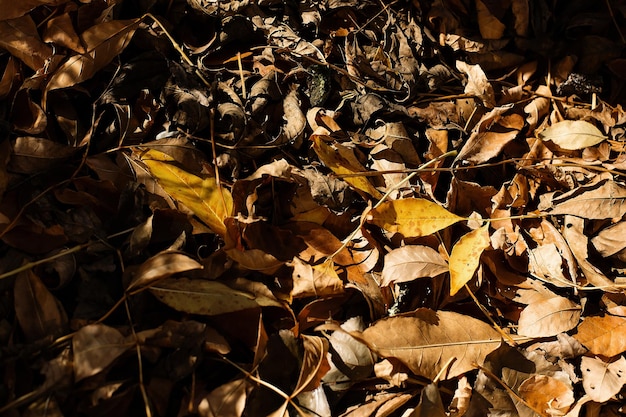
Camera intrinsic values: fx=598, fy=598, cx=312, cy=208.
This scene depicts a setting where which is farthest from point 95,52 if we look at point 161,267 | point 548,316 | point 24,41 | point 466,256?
point 548,316

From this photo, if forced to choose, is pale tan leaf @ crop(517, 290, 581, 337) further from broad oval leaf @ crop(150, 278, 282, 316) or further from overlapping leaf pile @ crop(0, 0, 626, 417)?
broad oval leaf @ crop(150, 278, 282, 316)

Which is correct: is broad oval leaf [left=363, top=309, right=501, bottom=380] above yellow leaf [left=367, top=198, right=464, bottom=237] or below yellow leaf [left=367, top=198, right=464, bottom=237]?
below

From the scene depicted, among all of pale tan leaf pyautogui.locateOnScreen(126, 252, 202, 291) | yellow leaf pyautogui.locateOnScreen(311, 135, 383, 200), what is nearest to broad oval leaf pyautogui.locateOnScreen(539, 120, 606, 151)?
yellow leaf pyautogui.locateOnScreen(311, 135, 383, 200)

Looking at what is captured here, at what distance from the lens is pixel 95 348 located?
0.85m

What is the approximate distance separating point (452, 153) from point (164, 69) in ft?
1.91

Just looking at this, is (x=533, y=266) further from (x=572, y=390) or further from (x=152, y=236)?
(x=152, y=236)

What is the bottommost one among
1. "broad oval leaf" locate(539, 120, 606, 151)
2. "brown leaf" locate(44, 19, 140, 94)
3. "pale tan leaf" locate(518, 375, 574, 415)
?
"pale tan leaf" locate(518, 375, 574, 415)

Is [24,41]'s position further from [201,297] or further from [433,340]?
[433,340]

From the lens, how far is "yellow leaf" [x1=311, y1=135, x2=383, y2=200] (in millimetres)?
1127

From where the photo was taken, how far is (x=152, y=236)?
997 millimetres

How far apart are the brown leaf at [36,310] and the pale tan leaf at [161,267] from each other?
0.11 meters

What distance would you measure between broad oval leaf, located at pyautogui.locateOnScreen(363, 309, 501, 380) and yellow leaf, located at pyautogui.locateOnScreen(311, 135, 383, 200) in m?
0.25

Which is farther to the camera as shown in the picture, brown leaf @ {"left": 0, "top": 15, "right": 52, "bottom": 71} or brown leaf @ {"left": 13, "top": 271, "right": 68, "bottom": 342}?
brown leaf @ {"left": 0, "top": 15, "right": 52, "bottom": 71}

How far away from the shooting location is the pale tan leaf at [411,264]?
3.42 feet
